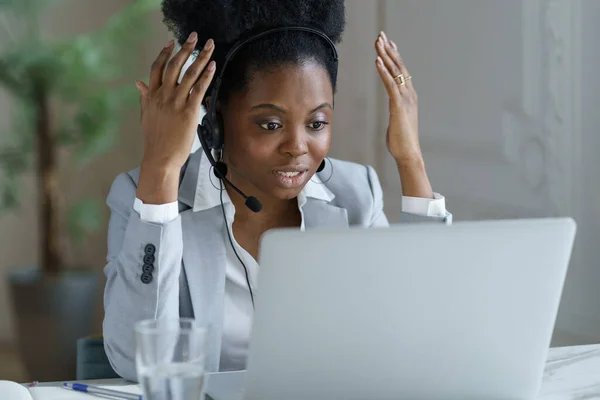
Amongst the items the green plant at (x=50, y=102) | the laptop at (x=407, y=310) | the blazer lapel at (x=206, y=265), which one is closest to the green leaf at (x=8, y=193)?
the green plant at (x=50, y=102)

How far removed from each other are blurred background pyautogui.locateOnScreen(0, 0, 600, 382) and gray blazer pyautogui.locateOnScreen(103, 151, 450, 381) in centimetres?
80

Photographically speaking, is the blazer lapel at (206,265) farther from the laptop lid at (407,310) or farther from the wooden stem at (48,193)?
the wooden stem at (48,193)

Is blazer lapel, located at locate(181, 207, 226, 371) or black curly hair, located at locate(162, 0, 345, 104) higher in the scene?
black curly hair, located at locate(162, 0, 345, 104)

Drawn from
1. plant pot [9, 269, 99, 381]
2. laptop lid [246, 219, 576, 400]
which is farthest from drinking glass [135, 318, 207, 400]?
plant pot [9, 269, 99, 381]

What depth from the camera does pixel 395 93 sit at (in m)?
1.60

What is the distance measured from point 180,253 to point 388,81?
1.83ft

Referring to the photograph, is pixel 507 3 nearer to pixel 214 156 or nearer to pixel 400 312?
pixel 214 156

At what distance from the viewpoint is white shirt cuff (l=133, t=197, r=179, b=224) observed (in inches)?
51.4

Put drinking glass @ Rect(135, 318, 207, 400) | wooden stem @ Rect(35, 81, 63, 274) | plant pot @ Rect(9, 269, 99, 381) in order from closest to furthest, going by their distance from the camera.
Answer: drinking glass @ Rect(135, 318, 207, 400), plant pot @ Rect(9, 269, 99, 381), wooden stem @ Rect(35, 81, 63, 274)

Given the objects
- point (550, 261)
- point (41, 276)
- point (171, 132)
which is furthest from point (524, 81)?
point (41, 276)

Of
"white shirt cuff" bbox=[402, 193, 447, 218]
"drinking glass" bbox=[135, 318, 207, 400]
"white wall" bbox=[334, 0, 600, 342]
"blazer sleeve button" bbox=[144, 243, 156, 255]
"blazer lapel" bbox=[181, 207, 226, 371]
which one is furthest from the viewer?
"white wall" bbox=[334, 0, 600, 342]

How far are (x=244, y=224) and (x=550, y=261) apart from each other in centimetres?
82

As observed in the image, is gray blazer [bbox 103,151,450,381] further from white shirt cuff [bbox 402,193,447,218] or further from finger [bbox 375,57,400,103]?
finger [bbox 375,57,400,103]

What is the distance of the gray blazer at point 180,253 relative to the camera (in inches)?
50.8
